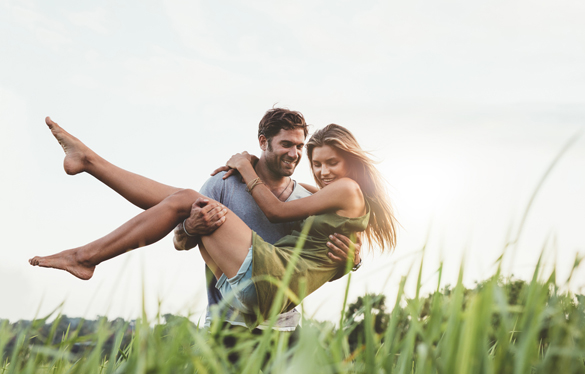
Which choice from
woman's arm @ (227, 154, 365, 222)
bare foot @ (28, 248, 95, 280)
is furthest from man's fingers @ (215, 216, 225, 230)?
bare foot @ (28, 248, 95, 280)

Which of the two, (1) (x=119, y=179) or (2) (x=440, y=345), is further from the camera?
(1) (x=119, y=179)

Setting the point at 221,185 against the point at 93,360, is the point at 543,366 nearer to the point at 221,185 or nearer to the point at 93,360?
the point at 93,360

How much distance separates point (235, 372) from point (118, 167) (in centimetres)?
252

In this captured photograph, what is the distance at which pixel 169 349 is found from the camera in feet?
4.49

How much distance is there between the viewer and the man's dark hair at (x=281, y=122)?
4883 mm

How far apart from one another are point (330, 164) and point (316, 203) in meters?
0.58

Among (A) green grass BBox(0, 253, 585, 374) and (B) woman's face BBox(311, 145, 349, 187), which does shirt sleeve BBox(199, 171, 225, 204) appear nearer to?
(B) woman's face BBox(311, 145, 349, 187)

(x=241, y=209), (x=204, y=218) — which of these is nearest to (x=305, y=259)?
(x=204, y=218)

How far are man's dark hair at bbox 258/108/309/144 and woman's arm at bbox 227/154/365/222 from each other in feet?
3.99

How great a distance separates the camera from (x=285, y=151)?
4.82 meters

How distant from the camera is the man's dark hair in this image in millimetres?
4883

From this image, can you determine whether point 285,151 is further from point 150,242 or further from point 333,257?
point 150,242

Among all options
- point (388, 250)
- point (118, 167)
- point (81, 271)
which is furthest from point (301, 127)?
point (81, 271)

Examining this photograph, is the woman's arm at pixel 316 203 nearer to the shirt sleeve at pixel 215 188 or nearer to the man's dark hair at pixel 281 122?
the shirt sleeve at pixel 215 188
